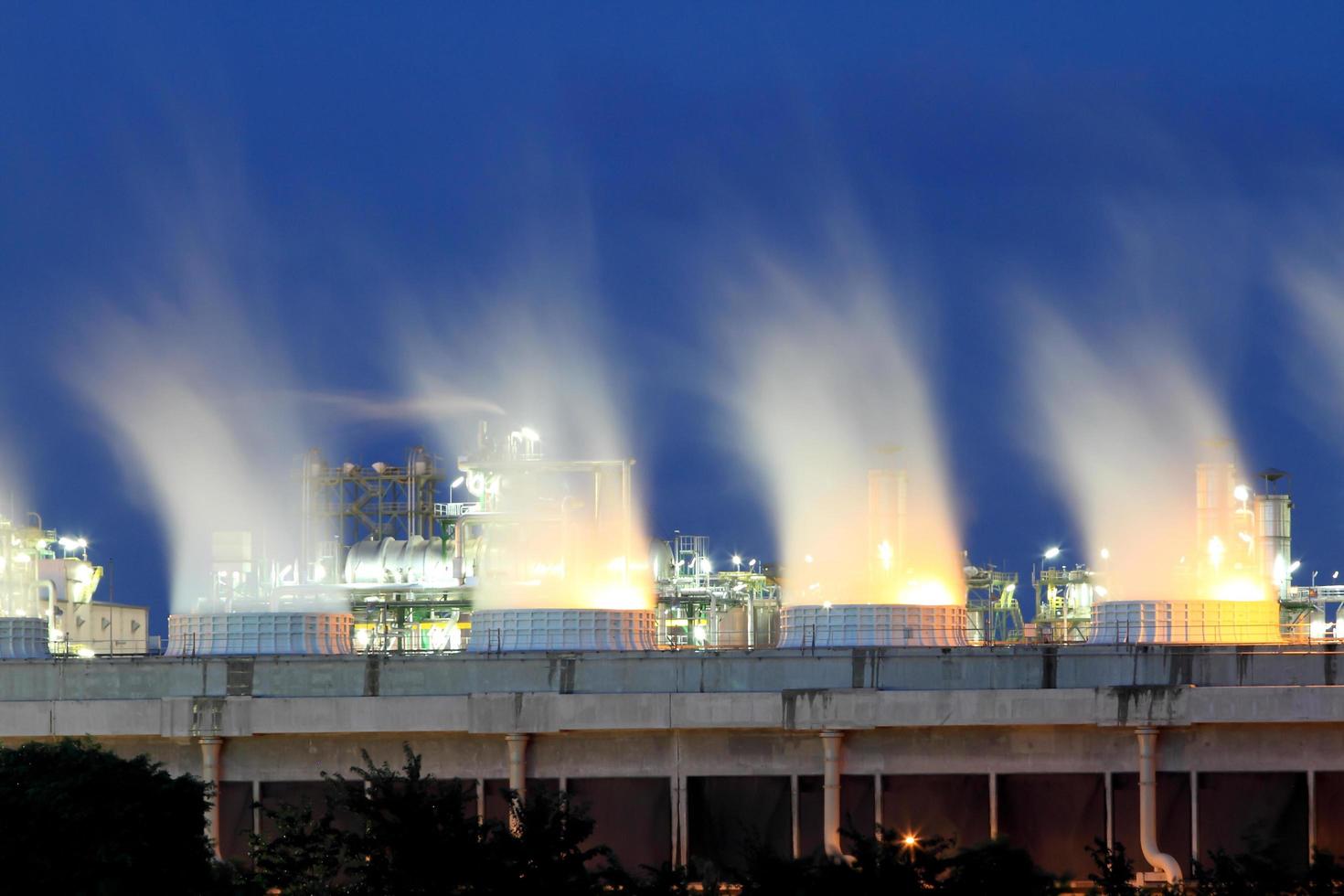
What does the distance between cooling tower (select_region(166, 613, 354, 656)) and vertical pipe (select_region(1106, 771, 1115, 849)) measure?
16657mm

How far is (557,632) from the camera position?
43.2 metres

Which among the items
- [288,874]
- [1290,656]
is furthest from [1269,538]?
[288,874]

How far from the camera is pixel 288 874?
29.9 m

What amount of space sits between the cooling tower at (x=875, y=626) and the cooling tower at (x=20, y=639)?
16354 mm

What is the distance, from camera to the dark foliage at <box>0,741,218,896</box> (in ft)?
98.5

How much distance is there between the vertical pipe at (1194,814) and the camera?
37.3 meters

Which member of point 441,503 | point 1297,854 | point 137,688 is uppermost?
point 441,503

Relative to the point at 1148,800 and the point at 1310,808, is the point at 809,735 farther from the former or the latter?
the point at 1310,808

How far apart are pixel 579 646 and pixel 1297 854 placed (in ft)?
47.8

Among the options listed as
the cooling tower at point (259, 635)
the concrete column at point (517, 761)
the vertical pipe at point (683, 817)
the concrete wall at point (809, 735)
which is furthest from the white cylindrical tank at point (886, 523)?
the cooling tower at point (259, 635)

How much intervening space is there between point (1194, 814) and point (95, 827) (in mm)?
19022

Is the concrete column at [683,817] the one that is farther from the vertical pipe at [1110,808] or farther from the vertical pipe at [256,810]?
the vertical pipe at [256,810]

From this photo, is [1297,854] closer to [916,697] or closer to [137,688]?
[916,697]

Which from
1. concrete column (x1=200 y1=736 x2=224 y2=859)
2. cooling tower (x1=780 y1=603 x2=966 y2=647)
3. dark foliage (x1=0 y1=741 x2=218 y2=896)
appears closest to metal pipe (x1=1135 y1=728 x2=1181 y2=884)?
cooling tower (x1=780 y1=603 x2=966 y2=647)
